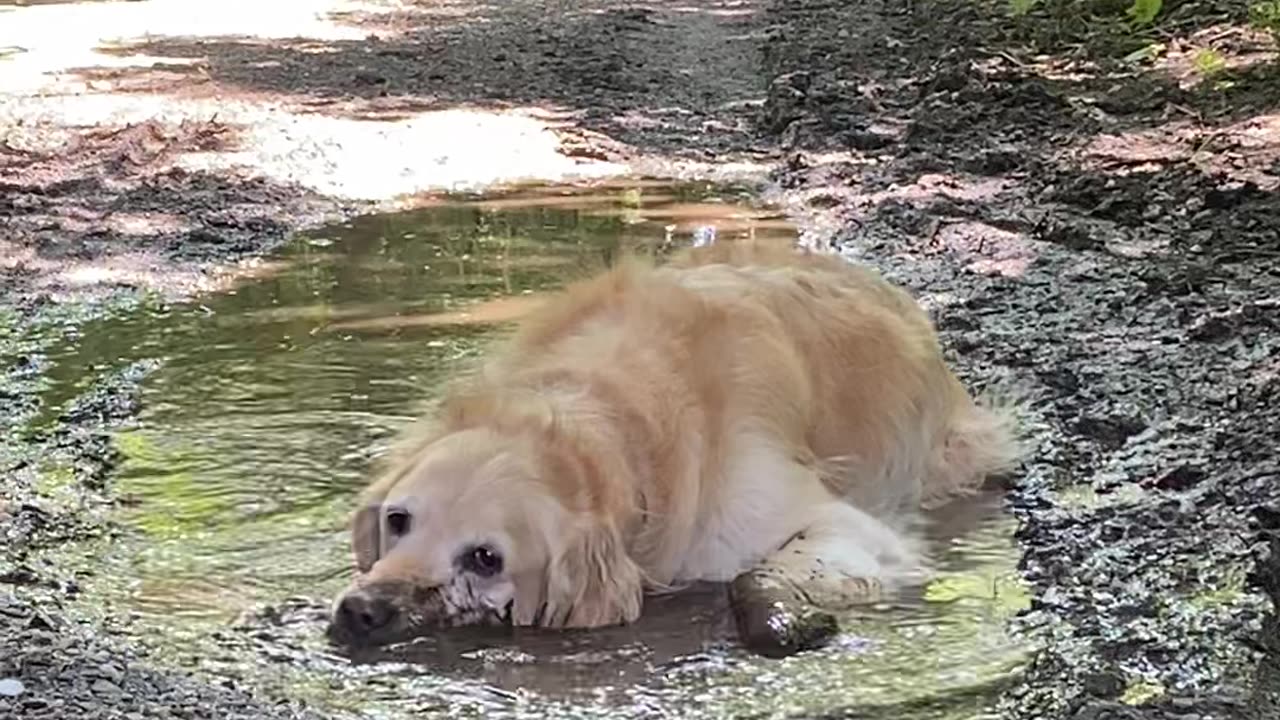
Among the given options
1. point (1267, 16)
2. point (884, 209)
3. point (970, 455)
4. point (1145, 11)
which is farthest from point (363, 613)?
point (1145, 11)

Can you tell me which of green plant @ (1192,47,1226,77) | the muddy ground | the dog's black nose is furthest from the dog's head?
green plant @ (1192,47,1226,77)

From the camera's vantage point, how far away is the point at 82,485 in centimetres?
586

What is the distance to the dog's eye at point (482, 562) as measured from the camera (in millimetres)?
4801

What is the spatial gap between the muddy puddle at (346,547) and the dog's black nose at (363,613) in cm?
8

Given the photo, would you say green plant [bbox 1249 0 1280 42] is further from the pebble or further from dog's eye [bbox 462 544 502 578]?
the pebble

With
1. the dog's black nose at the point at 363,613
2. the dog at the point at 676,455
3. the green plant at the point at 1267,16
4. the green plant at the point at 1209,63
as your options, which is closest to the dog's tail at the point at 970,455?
the dog at the point at 676,455

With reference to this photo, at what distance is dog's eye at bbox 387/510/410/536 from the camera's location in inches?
193

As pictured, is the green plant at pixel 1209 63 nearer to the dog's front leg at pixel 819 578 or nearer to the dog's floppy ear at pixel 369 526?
the dog's front leg at pixel 819 578

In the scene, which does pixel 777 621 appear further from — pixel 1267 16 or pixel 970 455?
pixel 1267 16

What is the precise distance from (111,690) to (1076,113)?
8.16 metres

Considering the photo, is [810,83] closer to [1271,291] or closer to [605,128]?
[605,128]

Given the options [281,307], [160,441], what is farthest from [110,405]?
[281,307]

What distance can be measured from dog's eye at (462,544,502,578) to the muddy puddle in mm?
149

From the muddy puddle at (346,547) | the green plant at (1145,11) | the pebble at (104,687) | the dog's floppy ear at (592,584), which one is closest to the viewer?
the pebble at (104,687)
